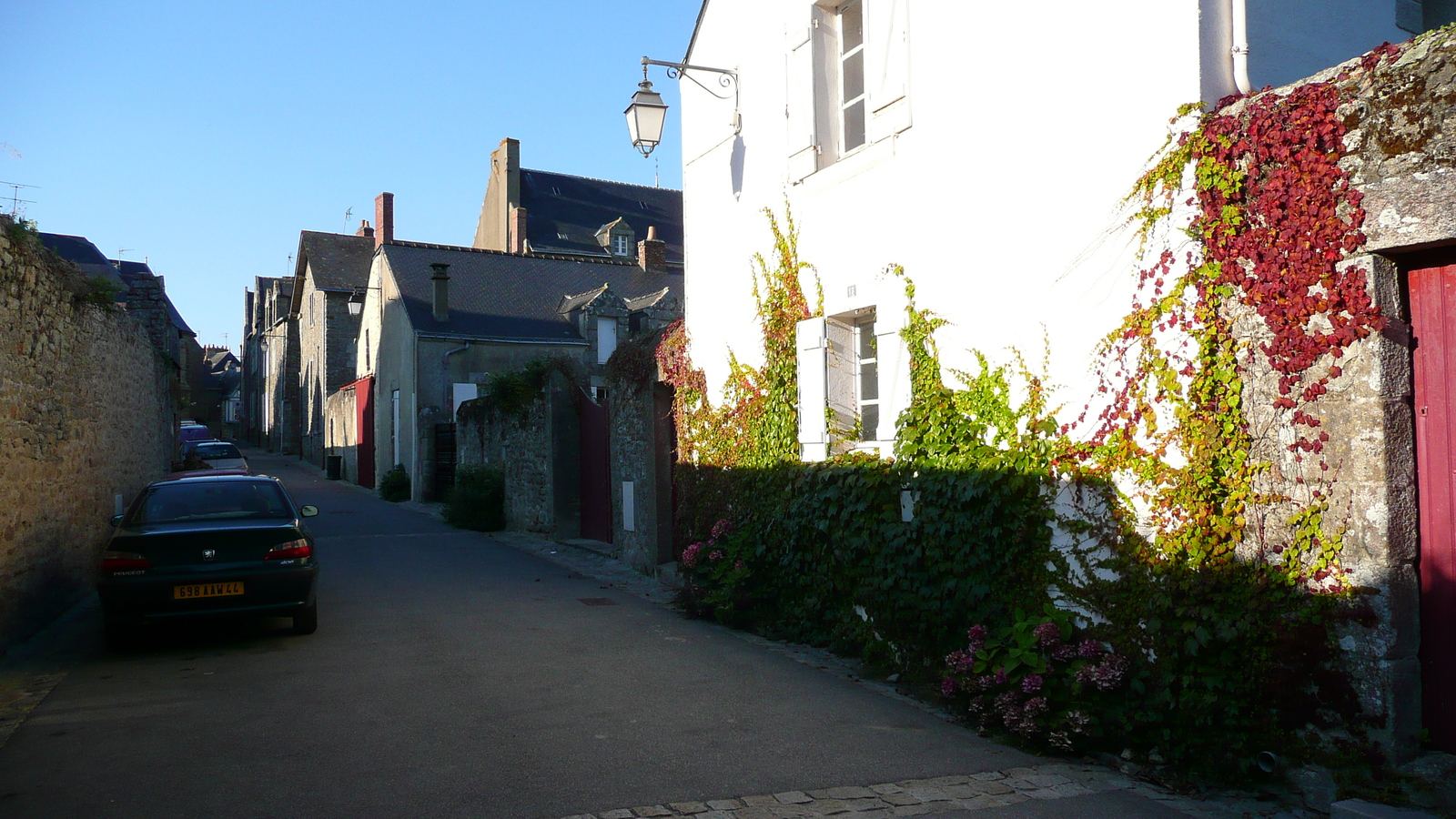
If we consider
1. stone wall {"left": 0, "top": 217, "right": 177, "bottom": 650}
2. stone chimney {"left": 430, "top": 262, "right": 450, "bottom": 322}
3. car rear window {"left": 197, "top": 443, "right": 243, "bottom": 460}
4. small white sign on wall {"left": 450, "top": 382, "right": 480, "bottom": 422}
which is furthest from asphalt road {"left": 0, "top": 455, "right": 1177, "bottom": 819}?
stone chimney {"left": 430, "top": 262, "right": 450, "bottom": 322}

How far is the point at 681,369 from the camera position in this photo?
35.1ft

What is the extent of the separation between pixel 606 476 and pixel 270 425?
4277cm

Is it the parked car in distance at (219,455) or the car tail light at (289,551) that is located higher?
the parked car in distance at (219,455)

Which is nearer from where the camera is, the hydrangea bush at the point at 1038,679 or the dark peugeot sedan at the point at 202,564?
the hydrangea bush at the point at 1038,679

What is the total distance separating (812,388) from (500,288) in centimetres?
2332

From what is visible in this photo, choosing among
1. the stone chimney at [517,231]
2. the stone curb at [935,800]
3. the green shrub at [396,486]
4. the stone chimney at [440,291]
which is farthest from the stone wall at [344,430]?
the stone curb at [935,800]

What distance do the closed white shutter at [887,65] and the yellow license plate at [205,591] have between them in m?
6.13

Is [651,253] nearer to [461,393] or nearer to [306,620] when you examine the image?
[461,393]

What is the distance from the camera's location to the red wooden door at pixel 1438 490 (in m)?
4.28

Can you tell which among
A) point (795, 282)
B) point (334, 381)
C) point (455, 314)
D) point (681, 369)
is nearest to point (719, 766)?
point (795, 282)

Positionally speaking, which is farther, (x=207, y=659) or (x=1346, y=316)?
(x=207, y=659)

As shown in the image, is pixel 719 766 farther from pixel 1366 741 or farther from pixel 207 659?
pixel 207 659

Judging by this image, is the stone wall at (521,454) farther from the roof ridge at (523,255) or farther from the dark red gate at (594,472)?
the roof ridge at (523,255)

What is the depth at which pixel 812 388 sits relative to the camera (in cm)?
815
